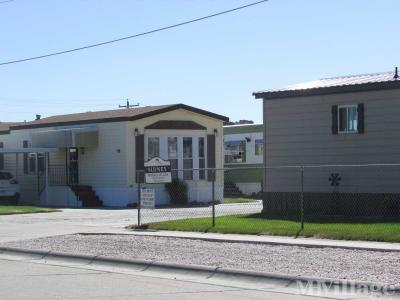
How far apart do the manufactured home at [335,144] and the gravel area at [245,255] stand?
4996mm

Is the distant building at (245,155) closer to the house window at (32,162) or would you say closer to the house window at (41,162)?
the house window at (41,162)

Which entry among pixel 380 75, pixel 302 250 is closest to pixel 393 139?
pixel 380 75

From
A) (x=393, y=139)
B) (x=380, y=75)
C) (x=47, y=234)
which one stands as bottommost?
(x=47, y=234)

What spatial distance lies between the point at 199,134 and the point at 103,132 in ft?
15.9

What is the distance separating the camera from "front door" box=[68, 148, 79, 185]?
1368 inches

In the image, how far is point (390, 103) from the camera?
65.1 feet

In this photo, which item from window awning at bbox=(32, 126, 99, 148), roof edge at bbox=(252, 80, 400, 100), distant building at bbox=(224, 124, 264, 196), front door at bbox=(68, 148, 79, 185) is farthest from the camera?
distant building at bbox=(224, 124, 264, 196)

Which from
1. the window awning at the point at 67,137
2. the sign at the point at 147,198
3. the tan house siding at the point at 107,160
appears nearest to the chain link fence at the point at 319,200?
A: the sign at the point at 147,198

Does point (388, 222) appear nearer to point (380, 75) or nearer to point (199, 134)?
point (380, 75)

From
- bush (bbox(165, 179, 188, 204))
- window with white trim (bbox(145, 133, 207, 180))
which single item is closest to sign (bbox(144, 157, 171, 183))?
window with white trim (bbox(145, 133, 207, 180))

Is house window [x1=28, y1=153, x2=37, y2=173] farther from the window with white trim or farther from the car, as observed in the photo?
the window with white trim

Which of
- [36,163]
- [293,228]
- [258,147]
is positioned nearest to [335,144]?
[293,228]

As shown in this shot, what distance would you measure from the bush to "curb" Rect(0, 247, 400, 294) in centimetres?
1777

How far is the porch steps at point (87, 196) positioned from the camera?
1297 inches
